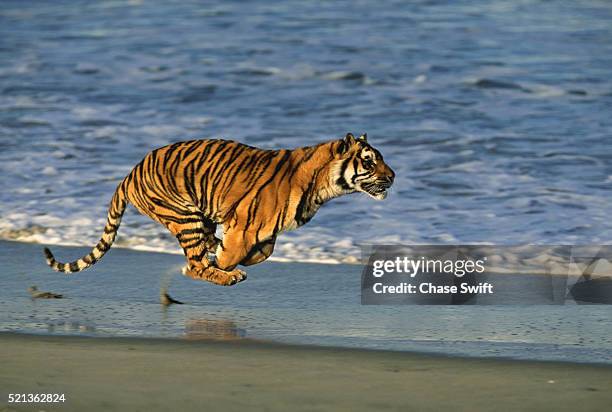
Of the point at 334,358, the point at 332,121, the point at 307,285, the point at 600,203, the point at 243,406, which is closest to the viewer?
the point at 243,406

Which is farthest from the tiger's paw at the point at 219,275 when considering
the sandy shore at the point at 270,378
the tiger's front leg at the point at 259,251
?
the sandy shore at the point at 270,378

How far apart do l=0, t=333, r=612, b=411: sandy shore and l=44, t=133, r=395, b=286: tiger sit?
0.55 meters

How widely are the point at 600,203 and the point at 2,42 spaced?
39.7 ft

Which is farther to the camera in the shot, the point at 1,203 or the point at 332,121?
the point at 332,121

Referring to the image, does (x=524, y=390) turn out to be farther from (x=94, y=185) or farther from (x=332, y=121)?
(x=332, y=121)

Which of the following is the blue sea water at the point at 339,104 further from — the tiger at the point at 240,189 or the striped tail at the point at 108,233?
the tiger at the point at 240,189

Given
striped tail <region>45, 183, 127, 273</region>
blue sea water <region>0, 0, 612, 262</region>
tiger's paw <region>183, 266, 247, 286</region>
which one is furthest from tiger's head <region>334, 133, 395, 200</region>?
blue sea water <region>0, 0, 612, 262</region>

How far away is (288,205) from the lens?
634cm

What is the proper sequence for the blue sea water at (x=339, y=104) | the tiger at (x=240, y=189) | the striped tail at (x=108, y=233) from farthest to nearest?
the blue sea water at (x=339, y=104), the striped tail at (x=108, y=233), the tiger at (x=240, y=189)

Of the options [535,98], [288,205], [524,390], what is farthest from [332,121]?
[524,390]

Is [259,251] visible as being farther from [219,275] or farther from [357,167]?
[357,167]

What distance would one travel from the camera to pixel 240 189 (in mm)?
6426

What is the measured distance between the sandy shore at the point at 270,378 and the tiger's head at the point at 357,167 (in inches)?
36.0

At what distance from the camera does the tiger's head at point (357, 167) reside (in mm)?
6426
